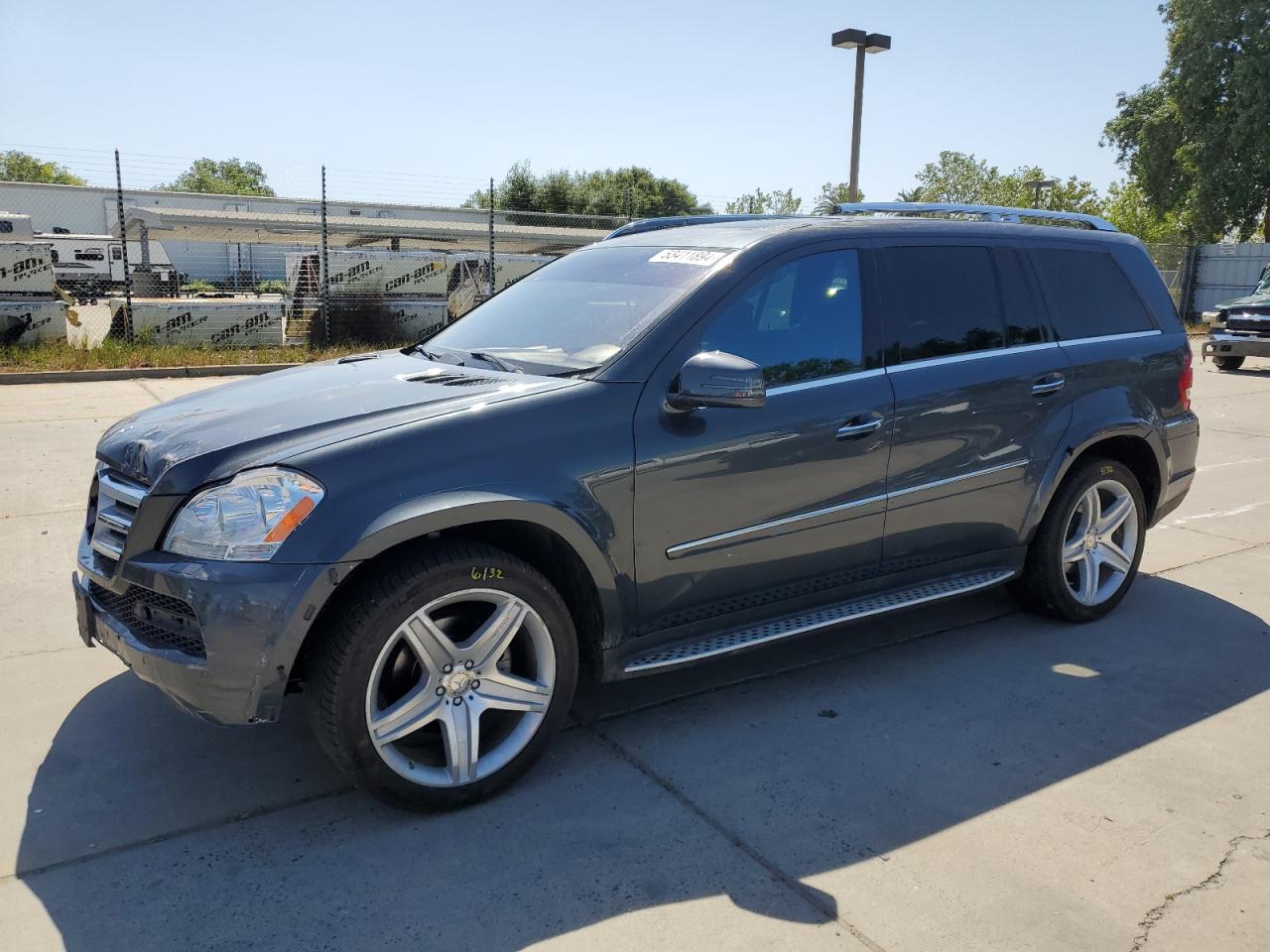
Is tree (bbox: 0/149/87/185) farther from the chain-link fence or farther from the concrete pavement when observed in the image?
the concrete pavement

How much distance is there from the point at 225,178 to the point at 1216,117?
292ft

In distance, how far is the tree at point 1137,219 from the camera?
4509 cm

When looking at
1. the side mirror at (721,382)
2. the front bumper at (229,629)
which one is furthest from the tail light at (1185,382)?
the front bumper at (229,629)

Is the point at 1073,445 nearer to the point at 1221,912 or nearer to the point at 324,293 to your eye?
the point at 1221,912

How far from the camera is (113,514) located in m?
3.15

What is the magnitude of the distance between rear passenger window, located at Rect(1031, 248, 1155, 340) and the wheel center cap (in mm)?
3129

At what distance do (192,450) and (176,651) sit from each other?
594mm

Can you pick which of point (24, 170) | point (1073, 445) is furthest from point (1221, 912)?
point (24, 170)

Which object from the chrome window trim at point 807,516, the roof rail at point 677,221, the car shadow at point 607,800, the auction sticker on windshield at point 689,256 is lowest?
the car shadow at point 607,800

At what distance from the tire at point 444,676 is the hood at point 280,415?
1.52 feet

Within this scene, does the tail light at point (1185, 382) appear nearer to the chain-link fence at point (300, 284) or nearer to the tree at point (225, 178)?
the chain-link fence at point (300, 284)

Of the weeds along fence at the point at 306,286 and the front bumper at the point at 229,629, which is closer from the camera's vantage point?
the front bumper at the point at 229,629

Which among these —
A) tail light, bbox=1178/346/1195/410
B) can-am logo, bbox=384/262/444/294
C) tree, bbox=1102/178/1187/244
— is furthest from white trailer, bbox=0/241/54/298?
tree, bbox=1102/178/1187/244

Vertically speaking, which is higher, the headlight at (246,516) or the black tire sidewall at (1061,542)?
the headlight at (246,516)
